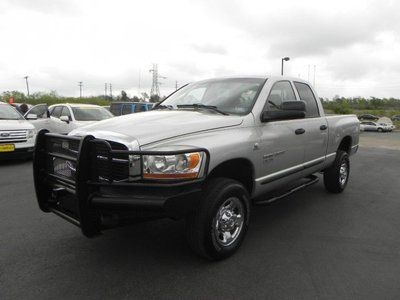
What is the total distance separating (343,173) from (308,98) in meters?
1.79

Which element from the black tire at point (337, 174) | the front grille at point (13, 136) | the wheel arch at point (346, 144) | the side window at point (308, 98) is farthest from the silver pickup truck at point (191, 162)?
the front grille at point (13, 136)

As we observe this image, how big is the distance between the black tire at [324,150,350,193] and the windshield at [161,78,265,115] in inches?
96.4

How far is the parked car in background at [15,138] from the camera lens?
8930 millimetres

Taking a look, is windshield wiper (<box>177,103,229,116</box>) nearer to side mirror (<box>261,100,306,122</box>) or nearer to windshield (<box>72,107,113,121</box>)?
side mirror (<box>261,100,306,122</box>)

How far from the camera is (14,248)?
391 centimetres

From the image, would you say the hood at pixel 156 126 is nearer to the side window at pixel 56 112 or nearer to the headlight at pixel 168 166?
the headlight at pixel 168 166

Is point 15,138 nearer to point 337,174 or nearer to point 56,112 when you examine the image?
point 56,112

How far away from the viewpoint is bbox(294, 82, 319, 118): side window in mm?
5266

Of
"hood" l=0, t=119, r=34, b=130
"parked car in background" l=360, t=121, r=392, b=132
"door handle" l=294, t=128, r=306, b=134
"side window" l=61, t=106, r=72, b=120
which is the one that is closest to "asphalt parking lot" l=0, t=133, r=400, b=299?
"door handle" l=294, t=128, r=306, b=134

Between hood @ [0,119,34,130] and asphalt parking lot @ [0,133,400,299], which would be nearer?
asphalt parking lot @ [0,133,400,299]

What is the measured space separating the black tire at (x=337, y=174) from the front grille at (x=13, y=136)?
726 centimetres

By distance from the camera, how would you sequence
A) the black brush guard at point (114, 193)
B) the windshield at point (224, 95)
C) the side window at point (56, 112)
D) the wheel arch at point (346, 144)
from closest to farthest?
the black brush guard at point (114, 193), the windshield at point (224, 95), the wheel arch at point (346, 144), the side window at point (56, 112)

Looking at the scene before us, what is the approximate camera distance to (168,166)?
3.07 metres

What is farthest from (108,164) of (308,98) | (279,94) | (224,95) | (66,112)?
(66,112)
